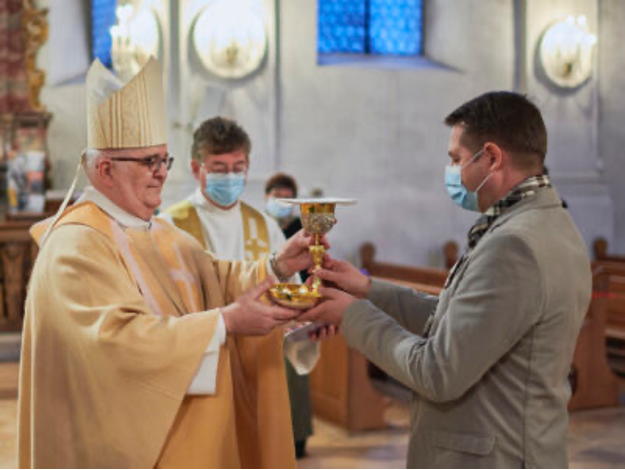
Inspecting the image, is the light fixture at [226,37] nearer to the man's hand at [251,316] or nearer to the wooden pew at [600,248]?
the wooden pew at [600,248]

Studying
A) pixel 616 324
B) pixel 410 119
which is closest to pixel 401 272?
pixel 616 324

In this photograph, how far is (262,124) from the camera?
9289 mm

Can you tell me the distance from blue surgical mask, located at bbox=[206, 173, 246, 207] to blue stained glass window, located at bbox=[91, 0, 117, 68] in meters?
6.19

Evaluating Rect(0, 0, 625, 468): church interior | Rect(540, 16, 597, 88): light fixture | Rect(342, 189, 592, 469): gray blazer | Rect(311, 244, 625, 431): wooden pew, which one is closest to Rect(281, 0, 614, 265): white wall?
Rect(0, 0, 625, 468): church interior

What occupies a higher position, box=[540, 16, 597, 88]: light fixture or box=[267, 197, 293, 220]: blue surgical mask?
box=[540, 16, 597, 88]: light fixture

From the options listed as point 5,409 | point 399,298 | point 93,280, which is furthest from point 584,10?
point 93,280

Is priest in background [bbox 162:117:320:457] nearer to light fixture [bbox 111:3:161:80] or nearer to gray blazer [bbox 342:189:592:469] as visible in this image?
gray blazer [bbox 342:189:592:469]

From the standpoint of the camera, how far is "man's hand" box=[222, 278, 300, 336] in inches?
97.0

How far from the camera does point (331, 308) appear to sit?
259cm

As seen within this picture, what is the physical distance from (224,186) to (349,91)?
5.80m

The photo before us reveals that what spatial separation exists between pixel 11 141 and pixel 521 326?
843cm

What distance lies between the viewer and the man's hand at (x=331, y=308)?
2581 millimetres

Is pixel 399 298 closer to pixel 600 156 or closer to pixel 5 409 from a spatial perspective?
pixel 5 409

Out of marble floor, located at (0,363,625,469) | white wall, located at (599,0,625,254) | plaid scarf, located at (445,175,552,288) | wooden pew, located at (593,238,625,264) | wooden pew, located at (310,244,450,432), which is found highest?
white wall, located at (599,0,625,254)
